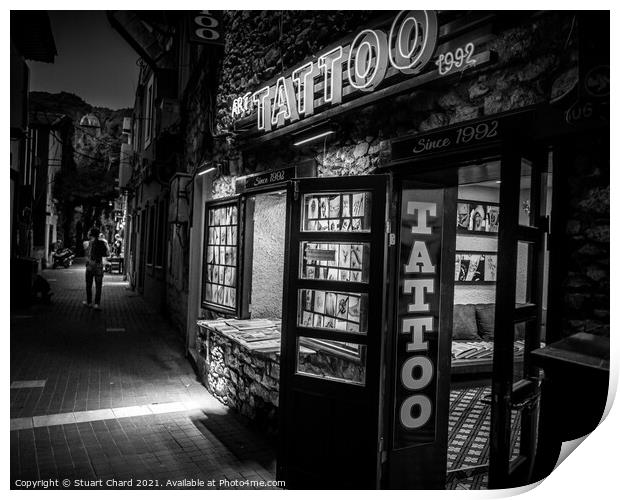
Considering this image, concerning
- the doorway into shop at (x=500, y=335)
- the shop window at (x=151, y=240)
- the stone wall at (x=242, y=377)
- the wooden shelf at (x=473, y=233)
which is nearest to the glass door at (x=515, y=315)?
the doorway into shop at (x=500, y=335)

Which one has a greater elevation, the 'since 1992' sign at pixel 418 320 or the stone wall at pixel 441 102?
the stone wall at pixel 441 102

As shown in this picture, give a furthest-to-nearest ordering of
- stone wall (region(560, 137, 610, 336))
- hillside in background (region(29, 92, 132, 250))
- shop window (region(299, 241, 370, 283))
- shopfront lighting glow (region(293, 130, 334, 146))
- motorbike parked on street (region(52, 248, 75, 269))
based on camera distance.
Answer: motorbike parked on street (region(52, 248, 75, 269)) < hillside in background (region(29, 92, 132, 250)) < shopfront lighting glow (region(293, 130, 334, 146)) < shop window (region(299, 241, 370, 283)) < stone wall (region(560, 137, 610, 336))

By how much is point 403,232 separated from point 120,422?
351 centimetres

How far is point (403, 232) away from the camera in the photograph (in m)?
3.58

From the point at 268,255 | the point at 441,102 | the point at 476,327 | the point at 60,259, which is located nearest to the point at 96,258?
the point at 268,255

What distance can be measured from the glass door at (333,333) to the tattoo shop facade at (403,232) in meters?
0.02

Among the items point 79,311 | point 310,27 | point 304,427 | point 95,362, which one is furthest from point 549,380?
point 79,311

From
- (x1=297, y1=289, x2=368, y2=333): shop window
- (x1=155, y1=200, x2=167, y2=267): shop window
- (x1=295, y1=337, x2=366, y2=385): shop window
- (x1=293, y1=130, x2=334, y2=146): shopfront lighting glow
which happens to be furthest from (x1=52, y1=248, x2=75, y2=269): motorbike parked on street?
(x1=297, y1=289, x2=368, y2=333): shop window

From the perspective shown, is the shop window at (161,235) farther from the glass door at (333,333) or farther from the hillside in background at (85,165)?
the glass door at (333,333)

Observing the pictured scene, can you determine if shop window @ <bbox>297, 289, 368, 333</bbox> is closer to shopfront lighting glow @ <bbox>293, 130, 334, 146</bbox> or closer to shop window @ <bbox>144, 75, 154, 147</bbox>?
shopfront lighting glow @ <bbox>293, 130, 334, 146</bbox>

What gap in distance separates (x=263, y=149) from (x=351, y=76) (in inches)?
74.7

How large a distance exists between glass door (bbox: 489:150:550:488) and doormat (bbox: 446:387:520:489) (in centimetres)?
56

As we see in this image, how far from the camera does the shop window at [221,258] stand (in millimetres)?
5977

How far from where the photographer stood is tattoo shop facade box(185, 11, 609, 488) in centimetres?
256
